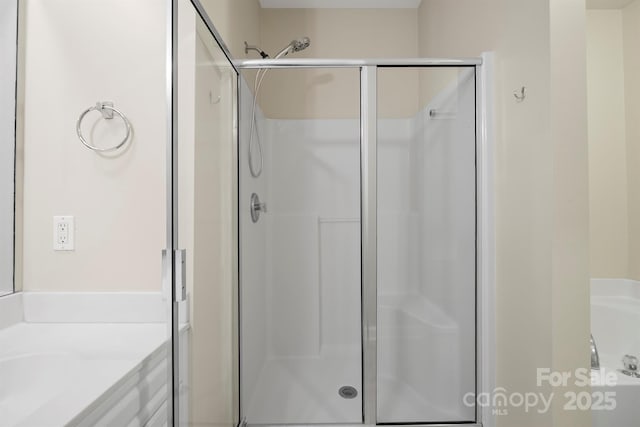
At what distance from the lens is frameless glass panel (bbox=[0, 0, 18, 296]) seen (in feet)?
3.05

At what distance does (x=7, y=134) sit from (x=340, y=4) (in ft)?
7.09

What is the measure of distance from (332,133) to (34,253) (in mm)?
1196

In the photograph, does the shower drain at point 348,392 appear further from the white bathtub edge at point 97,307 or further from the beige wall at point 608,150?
the beige wall at point 608,150

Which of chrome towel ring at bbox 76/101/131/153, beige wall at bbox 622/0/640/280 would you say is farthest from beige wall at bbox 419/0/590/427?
chrome towel ring at bbox 76/101/131/153

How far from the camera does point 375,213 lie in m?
1.42

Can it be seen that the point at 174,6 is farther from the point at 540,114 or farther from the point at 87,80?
the point at 540,114

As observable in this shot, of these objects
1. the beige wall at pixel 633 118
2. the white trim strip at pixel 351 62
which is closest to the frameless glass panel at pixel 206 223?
the white trim strip at pixel 351 62

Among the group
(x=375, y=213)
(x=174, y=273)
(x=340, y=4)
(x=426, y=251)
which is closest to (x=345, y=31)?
(x=340, y=4)

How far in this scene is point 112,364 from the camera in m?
0.79

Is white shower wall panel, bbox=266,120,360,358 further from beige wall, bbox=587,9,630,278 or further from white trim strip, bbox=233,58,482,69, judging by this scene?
beige wall, bbox=587,9,630,278

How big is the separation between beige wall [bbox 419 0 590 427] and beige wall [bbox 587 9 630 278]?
2.56 feet

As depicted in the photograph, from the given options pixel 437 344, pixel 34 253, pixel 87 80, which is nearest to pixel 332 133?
pixel 87 80

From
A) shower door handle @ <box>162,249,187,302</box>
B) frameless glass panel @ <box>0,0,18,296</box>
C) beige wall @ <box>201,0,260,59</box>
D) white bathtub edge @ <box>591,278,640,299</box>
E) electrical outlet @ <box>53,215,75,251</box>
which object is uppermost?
beige wall @ <box>201,0,260,59</box>

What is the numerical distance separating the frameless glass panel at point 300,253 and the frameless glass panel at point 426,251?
133 millimetres
